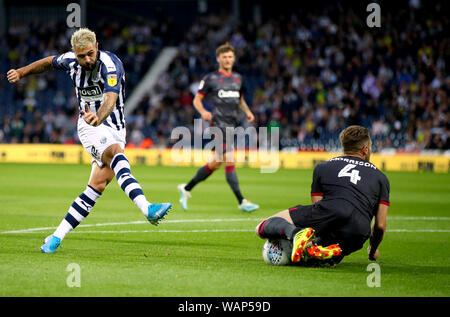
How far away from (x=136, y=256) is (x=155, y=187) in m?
9.66

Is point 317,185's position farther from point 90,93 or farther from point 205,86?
point 205,86

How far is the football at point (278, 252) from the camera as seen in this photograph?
6.61m

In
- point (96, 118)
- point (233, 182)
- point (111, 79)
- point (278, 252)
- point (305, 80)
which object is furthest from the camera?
Result: point (305, 80)

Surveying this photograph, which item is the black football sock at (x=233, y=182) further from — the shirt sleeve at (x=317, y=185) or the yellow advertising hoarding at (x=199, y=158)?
the yellow advertising hoarding at (x=199, y=158)

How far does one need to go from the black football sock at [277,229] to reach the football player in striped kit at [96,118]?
3.61 ft

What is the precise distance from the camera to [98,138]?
770cm

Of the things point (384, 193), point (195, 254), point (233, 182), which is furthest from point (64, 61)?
point (233, 182)

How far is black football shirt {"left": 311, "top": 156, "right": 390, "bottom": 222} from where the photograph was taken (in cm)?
648

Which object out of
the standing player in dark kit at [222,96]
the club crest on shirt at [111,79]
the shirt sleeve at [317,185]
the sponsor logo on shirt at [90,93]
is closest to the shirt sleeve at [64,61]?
the sponsor logo on shirt at [90,93]

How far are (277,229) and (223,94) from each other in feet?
21.5

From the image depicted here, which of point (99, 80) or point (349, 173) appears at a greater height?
point (99, 80)

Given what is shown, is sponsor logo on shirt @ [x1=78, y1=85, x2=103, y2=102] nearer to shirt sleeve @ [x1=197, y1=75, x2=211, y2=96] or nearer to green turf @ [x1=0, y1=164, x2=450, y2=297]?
green turf @ [x1=0, y1=164, x2=450, y2=297]
